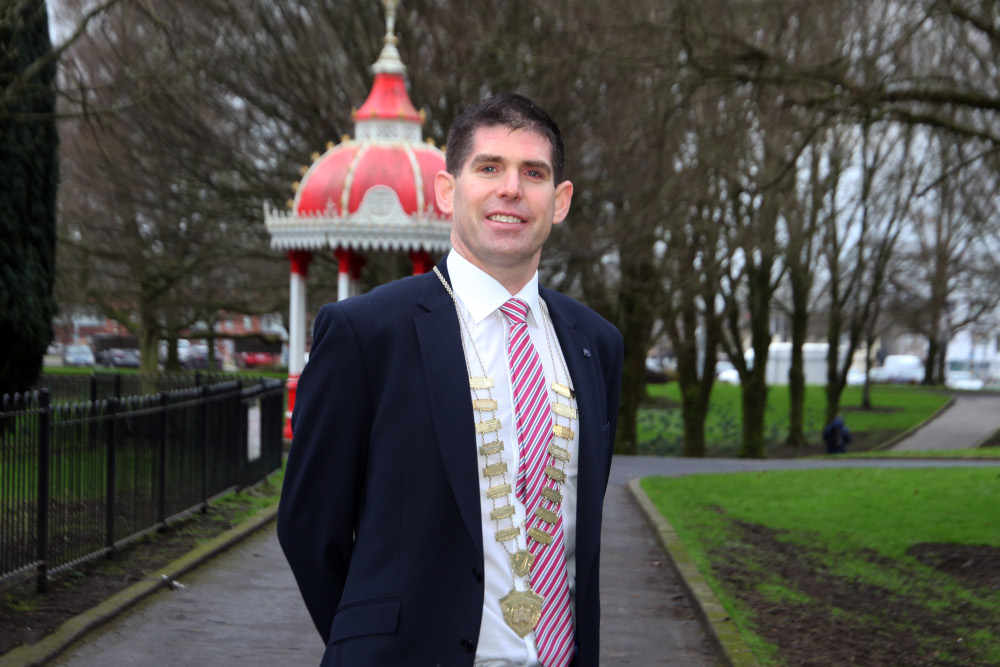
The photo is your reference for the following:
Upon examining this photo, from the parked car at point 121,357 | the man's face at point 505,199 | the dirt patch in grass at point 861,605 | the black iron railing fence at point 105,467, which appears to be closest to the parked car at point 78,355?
the parked car at point 121,357

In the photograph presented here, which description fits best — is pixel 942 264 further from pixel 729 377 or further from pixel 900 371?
pixel 900 371

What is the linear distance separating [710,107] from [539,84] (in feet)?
12.3

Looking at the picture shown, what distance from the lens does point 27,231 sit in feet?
54.4

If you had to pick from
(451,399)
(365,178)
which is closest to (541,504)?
(451,399)

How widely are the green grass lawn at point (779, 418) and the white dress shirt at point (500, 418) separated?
3139cm

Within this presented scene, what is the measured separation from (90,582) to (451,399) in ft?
21.6

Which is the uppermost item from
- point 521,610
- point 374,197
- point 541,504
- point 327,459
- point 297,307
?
point 374,197

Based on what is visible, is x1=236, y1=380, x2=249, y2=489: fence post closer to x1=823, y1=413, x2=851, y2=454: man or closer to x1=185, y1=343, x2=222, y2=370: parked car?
x1=823, y1=413, x2=851, y2=454: man

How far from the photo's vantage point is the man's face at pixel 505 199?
2977 mm

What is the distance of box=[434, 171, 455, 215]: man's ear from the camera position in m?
3.21

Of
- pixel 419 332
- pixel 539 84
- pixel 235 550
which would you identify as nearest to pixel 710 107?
pixel 539 84

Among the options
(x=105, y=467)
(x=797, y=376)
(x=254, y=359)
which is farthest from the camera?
(x=254, y=359)

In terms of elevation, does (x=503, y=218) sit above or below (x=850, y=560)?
above

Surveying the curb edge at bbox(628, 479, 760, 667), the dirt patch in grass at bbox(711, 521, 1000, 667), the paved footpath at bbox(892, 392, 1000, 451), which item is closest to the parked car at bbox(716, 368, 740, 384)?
the paved footpath at bbox(892, 392, 1000, 451)
